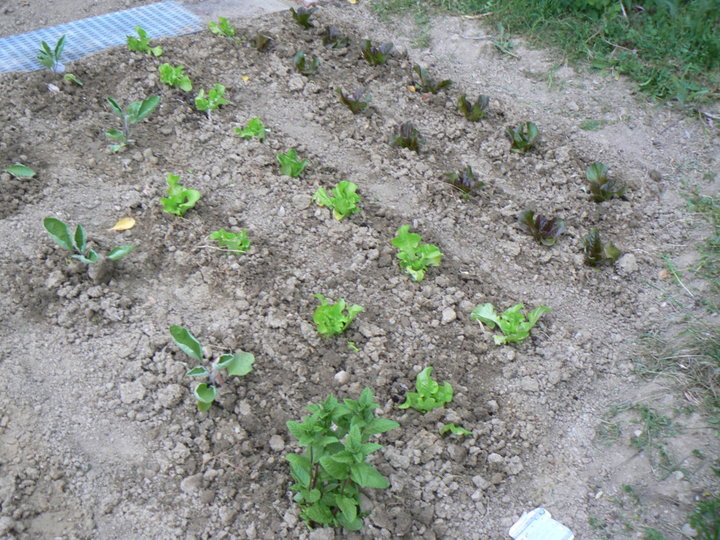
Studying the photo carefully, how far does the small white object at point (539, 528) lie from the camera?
8.05 feet

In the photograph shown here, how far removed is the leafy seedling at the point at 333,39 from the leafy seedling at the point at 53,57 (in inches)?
73.4

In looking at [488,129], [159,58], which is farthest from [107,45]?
[488,129]

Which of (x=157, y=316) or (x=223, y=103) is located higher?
(x=223, y=103)

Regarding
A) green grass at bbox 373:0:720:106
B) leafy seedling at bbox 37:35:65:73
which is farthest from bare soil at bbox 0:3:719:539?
green grass at bbox 373:0:720:106

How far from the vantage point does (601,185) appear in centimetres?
385

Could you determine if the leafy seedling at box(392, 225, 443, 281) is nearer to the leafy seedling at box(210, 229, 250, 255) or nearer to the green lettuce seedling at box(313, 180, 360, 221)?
the green lettuce seedling at box(313, 180, 360, 221)

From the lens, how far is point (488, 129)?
4.36 m

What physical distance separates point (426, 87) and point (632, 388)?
2.57m

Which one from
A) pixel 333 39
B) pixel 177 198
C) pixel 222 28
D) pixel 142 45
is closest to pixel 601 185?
pixel 333 39

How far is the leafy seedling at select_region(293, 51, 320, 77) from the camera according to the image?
15.1 feet

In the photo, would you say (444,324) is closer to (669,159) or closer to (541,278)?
(541,278)

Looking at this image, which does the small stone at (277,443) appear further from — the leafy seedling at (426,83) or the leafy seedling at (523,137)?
the leafy seedling at (426,83)

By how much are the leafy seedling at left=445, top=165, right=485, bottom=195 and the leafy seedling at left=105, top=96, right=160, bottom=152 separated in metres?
1.88

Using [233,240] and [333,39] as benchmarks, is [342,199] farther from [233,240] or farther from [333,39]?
[333,39]
